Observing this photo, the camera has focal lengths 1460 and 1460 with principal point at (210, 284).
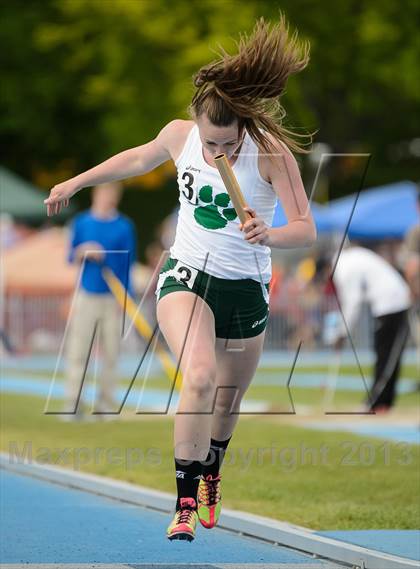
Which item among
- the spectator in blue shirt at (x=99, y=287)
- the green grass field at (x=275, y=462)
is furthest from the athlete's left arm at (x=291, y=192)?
the spectator in blue shirt at (x=99, y=287)

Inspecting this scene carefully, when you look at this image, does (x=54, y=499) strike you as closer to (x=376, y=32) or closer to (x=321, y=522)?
(x=321, y=522)

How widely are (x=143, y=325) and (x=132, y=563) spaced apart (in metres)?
7.51

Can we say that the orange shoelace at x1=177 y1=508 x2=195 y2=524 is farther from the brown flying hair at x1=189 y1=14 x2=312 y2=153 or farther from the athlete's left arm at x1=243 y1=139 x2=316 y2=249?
the brown flying hair at x1=189 y1=14 x2=312 y2=153

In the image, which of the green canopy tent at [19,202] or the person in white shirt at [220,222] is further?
the green canopy tent at [19,202]

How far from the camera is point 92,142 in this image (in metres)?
42.9

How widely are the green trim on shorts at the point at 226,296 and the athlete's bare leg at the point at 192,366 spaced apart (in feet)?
0.18

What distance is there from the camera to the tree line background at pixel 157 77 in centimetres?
3638

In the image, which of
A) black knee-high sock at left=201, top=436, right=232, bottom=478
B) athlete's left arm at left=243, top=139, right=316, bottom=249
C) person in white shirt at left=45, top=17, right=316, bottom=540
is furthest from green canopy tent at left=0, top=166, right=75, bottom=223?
athlete's left arm at left=243, top=139, right=316, bottom=249

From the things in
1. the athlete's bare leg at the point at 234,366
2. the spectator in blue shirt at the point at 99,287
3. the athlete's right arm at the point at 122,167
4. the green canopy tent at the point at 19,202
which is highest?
the green canopy tent at the point at 19,202

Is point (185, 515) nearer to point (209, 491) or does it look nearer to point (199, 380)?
point (199, 380)

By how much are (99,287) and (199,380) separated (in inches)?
295

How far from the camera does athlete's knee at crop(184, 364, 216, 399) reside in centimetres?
652

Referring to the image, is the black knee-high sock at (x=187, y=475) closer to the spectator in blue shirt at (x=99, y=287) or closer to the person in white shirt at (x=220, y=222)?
the person in white shirt at (x=220, y=222)

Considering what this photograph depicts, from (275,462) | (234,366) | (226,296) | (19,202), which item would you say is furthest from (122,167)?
(19,202)
